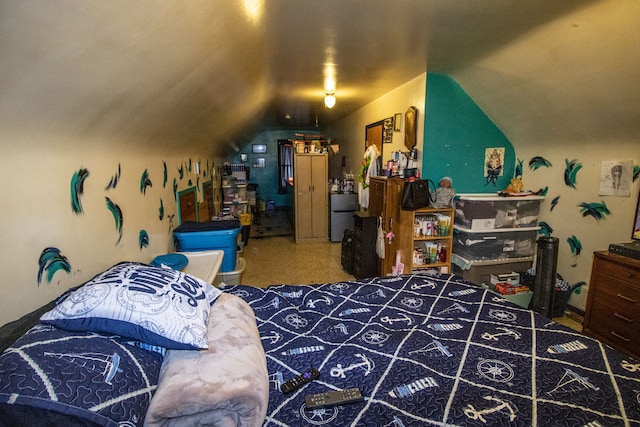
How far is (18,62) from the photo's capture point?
2.85 ft

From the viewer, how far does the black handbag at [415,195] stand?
119 inches

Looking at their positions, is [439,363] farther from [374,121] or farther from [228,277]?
[374,121]

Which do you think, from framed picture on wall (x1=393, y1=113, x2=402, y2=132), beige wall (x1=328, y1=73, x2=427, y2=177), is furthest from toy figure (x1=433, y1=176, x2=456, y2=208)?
framed picture on wall (x1=393, y1=113, x2=402, y2=132)

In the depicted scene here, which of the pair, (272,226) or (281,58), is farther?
(272,226)

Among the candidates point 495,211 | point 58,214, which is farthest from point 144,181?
point 495,211

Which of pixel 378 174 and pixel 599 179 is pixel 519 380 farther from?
pixel 378 174

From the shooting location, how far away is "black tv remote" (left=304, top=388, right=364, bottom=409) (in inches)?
40.9

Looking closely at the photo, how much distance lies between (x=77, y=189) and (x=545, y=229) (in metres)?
4.02

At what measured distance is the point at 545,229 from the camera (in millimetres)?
3285

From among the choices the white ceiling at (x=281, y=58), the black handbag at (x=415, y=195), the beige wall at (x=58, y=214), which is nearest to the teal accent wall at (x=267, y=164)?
the white ceiling at (x=281, y=58)

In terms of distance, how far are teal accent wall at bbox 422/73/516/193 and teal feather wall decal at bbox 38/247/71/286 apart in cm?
308

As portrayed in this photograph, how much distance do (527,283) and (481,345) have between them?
7.58 feet

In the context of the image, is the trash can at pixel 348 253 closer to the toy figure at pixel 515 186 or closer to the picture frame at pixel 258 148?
the toy figure at pixel 515 186

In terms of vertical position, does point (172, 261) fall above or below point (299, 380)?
above
